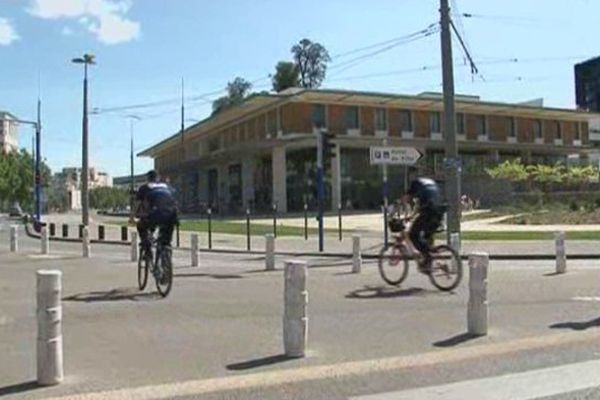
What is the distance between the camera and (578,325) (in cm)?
980

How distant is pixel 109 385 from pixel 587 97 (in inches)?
4429

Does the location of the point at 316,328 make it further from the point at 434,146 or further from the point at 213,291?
the point at 434,146

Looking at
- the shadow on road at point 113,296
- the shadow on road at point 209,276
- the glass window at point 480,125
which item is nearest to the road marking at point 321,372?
the shadow on road at point 113,296

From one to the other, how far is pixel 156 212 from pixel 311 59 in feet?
291

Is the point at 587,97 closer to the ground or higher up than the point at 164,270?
higher up

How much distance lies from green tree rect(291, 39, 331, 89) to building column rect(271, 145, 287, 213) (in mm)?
35370

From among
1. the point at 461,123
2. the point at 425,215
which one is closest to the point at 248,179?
the point at 461,123

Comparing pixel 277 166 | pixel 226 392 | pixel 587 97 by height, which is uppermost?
pixel 587 97

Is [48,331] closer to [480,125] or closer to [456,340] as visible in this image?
[456,340]

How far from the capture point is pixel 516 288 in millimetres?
13805

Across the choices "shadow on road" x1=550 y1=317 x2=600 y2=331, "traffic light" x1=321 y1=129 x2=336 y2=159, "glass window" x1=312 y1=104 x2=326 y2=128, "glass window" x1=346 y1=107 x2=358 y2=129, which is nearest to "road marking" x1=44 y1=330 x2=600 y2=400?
"shadow on road" x1=550 y1=317 x2=600 y2=331

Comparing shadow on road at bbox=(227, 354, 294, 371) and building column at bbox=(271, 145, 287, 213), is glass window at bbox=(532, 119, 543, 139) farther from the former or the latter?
shadow on road at bbox=(227, 354, 294, 371)

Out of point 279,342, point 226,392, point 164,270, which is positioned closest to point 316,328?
point 279,342

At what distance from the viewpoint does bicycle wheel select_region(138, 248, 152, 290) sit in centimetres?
1344
